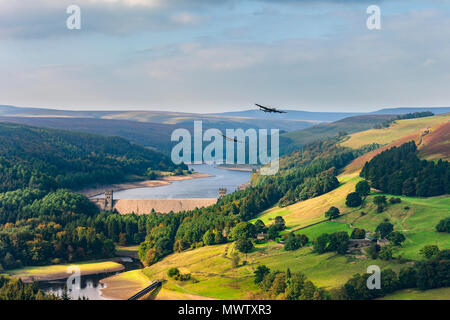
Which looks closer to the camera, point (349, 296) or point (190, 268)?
point (349, 296)

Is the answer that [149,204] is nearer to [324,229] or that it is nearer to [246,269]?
[324,229]

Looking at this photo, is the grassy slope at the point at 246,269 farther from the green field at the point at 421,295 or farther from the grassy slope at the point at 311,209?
the grassy slope at the point at 311,209

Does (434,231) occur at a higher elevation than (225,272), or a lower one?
higher

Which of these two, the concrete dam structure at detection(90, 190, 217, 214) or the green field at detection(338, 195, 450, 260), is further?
the concrete dam structure at detection(90, 190, 217, 214)

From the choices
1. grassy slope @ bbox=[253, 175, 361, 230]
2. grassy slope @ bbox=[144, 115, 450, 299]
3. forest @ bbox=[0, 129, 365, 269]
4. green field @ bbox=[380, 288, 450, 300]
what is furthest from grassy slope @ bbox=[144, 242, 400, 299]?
grassy slope @ bbox=[253, 175, 361, 230]

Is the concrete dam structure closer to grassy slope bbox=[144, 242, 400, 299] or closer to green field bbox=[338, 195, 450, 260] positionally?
grassy slope bbox=[144, 242, 400, 299]

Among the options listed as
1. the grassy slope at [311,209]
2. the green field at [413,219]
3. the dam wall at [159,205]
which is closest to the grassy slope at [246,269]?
the green field at [413,219]

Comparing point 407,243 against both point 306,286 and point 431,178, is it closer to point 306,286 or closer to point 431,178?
point 306,286
